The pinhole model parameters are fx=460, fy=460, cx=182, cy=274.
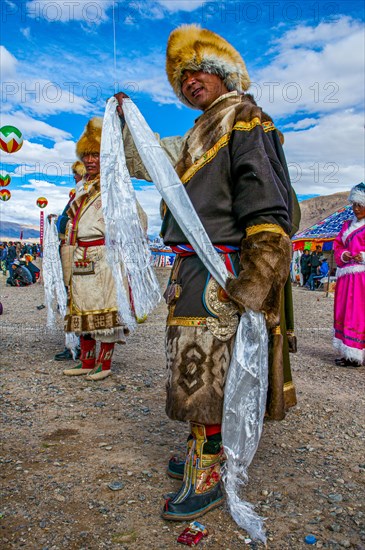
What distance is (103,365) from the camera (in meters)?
4.42

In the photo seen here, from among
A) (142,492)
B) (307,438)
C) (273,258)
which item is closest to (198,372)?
(273,258)

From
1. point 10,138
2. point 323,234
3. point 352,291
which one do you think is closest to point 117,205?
point 352,291

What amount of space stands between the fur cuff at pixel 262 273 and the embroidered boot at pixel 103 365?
8.83 ft

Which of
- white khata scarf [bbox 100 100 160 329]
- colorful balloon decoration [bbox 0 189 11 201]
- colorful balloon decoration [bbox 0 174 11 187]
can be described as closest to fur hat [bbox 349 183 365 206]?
white khata scarf [bbox 100 100 160 329]

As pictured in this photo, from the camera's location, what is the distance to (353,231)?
541 centimetres

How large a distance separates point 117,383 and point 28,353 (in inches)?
69.8

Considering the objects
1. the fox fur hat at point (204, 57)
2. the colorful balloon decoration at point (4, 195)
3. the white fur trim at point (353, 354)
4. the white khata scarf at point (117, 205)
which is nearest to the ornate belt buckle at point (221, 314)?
the white khata scarf at point (117, 205)

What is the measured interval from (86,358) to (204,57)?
3.24 m

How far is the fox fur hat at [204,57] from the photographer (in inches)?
84.6

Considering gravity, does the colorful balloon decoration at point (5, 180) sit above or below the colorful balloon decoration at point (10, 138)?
above

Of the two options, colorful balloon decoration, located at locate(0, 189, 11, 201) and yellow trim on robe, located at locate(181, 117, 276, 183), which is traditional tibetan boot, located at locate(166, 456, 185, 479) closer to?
yellow trim on robe, located at locate(181, 117, 276, 183)

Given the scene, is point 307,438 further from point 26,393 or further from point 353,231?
point 353,231

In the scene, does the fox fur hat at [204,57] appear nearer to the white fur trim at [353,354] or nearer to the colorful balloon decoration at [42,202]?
the white fur trim at [353,354]

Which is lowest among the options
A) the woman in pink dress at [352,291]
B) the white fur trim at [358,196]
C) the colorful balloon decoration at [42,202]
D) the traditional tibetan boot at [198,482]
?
the traditional tibetan boot at [198,482]
